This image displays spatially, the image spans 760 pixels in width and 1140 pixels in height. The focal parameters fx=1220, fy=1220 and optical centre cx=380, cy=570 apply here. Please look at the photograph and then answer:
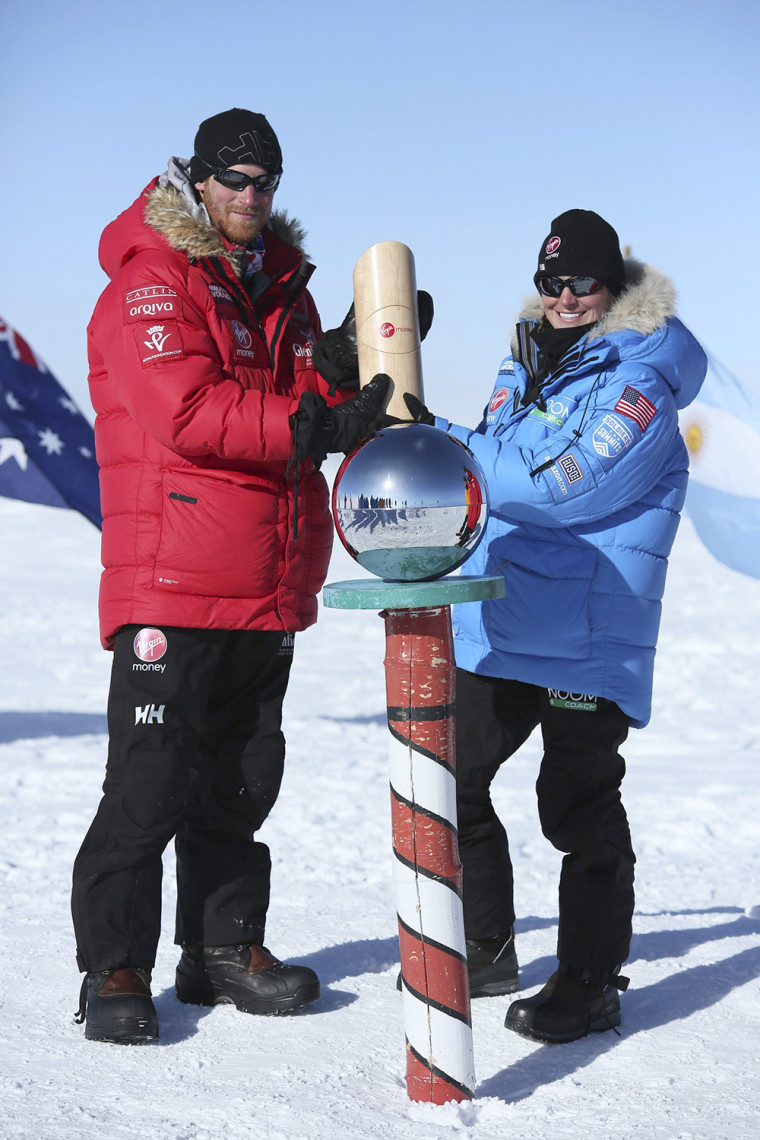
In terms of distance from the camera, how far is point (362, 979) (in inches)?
145

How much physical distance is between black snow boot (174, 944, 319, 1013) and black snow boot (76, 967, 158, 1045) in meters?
0.28

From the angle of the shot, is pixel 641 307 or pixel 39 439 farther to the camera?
pixel 39 439

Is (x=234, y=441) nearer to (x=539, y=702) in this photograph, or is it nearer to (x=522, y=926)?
(x=539, y=702)

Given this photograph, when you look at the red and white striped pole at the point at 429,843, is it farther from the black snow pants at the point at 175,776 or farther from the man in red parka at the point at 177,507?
the black snow pants at the point at 175,776

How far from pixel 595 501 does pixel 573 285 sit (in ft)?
2.02

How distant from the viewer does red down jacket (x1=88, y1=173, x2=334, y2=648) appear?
9.62 ft

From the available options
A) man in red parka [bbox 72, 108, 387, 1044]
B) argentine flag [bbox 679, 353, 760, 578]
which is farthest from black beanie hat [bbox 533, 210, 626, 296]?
argentine flag [bbox 679, 353, 760, 578]

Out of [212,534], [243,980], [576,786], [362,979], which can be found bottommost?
[362,979]

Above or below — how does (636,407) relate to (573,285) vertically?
below

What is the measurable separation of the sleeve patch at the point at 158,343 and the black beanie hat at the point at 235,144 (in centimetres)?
47

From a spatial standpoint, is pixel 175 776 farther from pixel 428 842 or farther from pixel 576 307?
pixel 576 307

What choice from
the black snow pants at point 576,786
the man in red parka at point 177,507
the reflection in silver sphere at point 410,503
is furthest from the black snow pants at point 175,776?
the reflection in silver sphere at point 410,503

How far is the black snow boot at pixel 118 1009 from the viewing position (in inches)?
120

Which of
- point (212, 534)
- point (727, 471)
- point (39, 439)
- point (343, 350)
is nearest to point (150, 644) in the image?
point (212, 534)
